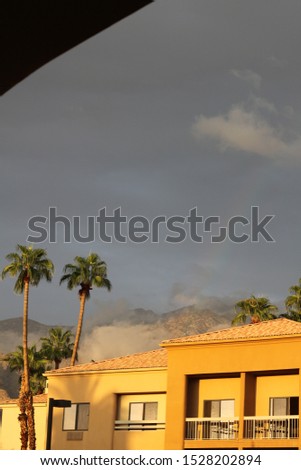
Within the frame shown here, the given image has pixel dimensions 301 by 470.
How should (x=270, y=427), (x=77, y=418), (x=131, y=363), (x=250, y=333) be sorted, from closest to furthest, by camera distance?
(x=270, y=427), (x=250, y=333), (x=77, y=418), (x=131, y=363)

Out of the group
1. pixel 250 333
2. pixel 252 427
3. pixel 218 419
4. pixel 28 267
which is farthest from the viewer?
pixel 28 267

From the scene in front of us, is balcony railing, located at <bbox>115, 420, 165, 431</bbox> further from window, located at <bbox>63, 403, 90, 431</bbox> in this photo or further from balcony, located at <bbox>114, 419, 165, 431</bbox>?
window, located at <bbox>63, 403, 90, 431</bbox>

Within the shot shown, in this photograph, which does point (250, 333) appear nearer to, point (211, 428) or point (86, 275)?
point (211, 428)

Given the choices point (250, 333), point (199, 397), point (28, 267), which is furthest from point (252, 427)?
point (28, 267)

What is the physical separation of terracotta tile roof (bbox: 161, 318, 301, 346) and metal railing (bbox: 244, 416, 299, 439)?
3.42 m

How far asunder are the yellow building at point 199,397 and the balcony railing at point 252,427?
4cm

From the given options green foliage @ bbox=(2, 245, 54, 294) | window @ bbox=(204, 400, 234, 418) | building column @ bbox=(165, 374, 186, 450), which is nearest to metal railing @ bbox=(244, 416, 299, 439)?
window @ bbox=(204, 400, 234, 418)

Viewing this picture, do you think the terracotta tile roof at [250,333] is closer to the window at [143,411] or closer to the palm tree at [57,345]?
the window at [143,411]

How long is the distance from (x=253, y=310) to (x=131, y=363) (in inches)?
1143

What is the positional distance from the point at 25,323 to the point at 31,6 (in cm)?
Answer: 6708

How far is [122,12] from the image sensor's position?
2.25 metres

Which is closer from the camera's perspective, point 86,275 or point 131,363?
point 131,363

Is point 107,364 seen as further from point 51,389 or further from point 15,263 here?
point 15,263

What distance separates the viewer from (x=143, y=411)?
139ft
